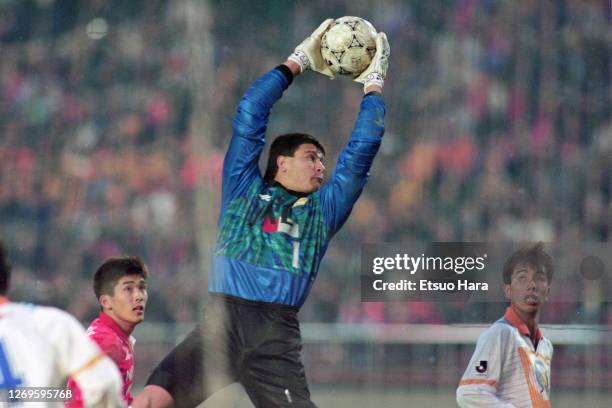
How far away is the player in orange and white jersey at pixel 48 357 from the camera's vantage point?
304cm

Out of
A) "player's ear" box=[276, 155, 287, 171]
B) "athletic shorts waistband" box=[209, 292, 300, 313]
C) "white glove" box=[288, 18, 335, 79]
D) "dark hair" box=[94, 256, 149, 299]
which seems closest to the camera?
"athletic shorts waistband" box=[209, 292, 300, 313]

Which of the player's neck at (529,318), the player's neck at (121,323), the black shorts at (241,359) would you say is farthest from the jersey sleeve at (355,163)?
the player's neck at (121,323)

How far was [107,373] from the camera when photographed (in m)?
3.08

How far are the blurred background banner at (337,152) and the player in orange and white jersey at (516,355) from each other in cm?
202

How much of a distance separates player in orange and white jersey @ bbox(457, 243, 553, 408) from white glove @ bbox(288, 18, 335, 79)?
117cm

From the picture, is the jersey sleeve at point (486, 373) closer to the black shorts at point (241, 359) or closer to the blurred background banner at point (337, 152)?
the black shorts at point (241, 359)

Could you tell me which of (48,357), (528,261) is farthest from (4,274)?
(528,261)

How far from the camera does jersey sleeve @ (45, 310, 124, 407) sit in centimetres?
306

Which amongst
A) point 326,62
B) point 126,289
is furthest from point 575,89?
point 126,289

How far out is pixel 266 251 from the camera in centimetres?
489

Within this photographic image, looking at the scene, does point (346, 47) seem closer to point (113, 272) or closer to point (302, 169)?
point (302, 169)

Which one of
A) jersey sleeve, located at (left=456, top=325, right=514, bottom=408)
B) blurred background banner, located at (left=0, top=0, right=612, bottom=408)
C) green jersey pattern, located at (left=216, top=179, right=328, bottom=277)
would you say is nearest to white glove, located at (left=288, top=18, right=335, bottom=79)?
green jersey pattern, located at (left=216, top=179, right=328, bottom=277)

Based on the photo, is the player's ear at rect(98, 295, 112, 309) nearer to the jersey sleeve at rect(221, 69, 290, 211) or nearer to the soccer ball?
the jersey sleeve at rect(221, 69, 290, 211)

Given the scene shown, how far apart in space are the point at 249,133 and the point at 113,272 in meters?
0.77
